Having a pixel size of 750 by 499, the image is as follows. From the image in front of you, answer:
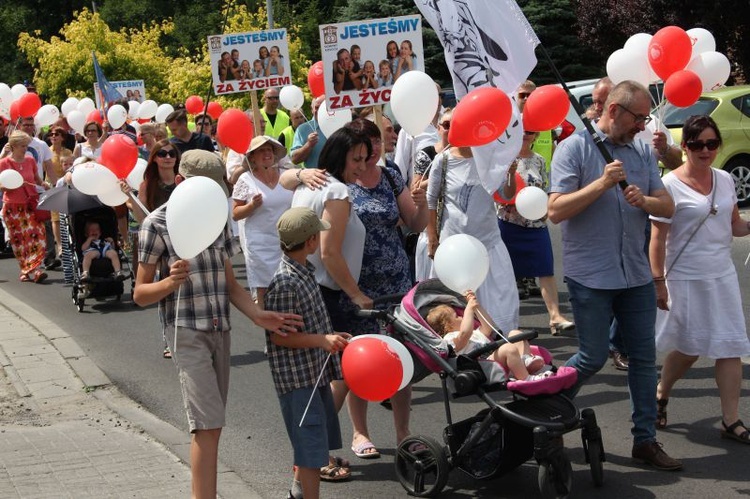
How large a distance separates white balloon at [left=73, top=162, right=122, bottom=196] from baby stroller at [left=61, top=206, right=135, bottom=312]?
5.98m

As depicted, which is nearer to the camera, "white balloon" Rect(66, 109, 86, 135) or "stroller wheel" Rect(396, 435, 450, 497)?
"stroller wheel" Rect(396, 435, 450, 497)

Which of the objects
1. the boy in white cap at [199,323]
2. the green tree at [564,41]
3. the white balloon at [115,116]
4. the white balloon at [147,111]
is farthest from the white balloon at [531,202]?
the green tree at [564,41]

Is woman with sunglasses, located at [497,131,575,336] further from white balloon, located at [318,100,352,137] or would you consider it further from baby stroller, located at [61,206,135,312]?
baby stroller, located at [61,206,135,312]

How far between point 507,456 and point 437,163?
7.89ft

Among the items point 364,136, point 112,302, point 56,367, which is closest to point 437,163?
point 364,136

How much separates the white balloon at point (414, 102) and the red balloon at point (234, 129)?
93.7 inches

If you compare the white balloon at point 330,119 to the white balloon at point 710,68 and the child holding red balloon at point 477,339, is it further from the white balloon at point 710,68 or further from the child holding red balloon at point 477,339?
the child holding red balloon at point 477,339

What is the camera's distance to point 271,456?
6895 millimetres

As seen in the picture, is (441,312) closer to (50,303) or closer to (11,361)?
→ (11,361)

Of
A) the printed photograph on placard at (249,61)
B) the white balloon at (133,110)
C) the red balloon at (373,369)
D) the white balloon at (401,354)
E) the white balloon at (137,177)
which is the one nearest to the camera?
the red balloon at (373,369)

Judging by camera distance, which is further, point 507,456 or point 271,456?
point 271,456

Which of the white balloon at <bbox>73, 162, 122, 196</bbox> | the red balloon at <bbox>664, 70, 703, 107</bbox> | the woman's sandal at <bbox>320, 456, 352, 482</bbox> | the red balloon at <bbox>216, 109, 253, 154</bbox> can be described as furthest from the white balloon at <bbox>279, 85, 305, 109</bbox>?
the woman's sandal at <bbox>320, 456, 352, 482</bbox>

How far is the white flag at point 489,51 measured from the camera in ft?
23.1

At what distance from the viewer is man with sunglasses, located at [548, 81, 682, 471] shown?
20.2 ft
